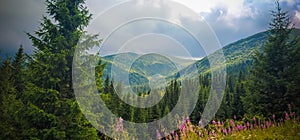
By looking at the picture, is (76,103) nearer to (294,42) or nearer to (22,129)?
(22,129)

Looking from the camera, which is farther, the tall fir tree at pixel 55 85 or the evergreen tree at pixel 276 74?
the evergreen tree at pixel 276 74

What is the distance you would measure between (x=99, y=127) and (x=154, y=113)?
31160mm

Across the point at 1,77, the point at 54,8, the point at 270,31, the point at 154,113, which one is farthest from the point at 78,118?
the point at 154,113

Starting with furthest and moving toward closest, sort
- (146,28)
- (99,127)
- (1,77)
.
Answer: (1,77)
(146,28)
(99,127)

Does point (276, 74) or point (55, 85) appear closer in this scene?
point (55, 85)

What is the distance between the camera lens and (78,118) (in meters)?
11.6

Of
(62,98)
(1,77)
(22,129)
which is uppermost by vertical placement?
(1,77)

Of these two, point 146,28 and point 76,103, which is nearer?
point 76,103

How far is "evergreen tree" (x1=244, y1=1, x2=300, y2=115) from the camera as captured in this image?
51.6 ft

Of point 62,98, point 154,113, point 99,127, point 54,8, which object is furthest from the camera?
point 154,113

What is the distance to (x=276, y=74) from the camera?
16781 millimetres

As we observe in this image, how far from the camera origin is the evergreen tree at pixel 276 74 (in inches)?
619

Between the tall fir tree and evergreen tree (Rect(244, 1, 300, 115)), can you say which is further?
evergreen tree (Rect(244, 1, 300, 115))

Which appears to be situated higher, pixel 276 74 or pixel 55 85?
pixel 276 74
